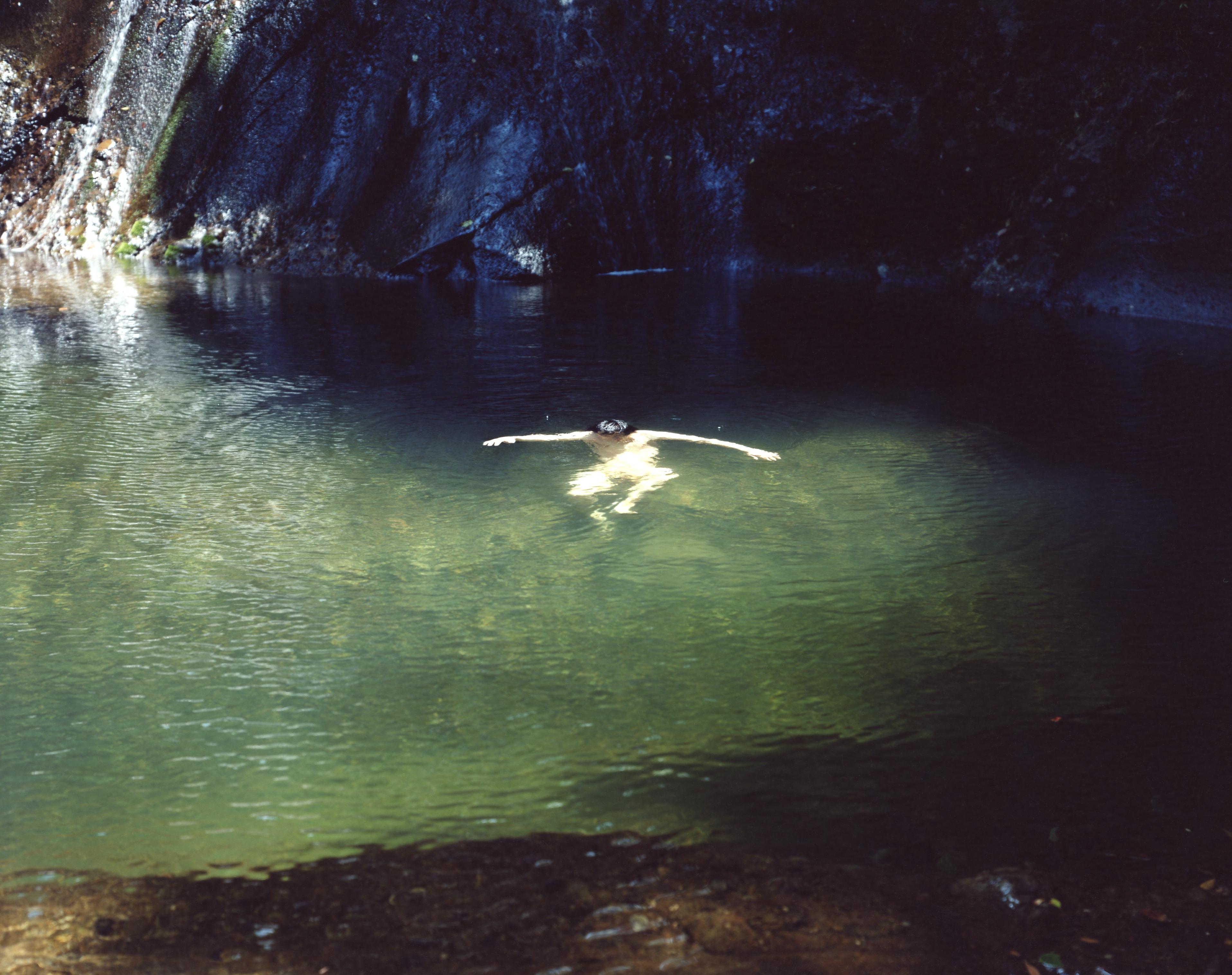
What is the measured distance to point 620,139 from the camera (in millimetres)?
22531

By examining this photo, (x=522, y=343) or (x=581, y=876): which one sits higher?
(x=522, y=343)

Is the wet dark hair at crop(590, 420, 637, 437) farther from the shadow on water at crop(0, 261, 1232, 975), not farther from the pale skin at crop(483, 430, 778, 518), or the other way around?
the shadow on water at crop(0, 261, 1232, 975)

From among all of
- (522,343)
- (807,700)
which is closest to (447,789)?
(807,700)

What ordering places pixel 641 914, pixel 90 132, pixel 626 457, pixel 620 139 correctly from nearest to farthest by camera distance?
pixel 641 914 < pixel 626 457 < pixel 620 139 < pixel 90 132

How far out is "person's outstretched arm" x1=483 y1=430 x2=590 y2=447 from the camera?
8.95 metres

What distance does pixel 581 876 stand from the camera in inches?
159

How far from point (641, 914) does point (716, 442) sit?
5490 mm

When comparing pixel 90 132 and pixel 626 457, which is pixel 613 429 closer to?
pixel 626 457

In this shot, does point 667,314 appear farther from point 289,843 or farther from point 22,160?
point 22,160

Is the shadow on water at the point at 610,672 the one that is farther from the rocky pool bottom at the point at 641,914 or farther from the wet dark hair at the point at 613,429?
the wet dark hair at the point at 613,429

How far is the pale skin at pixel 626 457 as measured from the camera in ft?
27.4

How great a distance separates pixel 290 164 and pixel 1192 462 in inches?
805

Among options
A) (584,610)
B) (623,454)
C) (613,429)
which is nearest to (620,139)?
(613,429)

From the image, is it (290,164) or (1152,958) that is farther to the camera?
(290,164)
